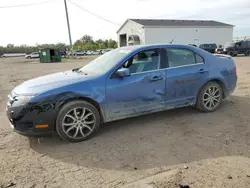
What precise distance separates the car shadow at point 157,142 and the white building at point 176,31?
1416 inches

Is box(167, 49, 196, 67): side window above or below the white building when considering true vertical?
below

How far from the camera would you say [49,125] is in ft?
11.5

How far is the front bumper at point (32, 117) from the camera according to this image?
3.40 m

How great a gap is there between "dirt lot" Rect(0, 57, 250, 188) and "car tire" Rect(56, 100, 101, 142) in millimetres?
157

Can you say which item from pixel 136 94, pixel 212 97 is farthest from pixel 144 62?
pixel 212 97

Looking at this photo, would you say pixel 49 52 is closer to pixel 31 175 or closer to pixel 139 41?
pixel 139 41

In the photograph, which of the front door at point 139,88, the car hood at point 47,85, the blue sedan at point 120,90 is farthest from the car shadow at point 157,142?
the car hood at point 47,85

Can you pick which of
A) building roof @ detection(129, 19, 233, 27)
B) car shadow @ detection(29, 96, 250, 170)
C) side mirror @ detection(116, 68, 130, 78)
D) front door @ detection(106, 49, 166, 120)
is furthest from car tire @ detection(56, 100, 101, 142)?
building roof @ detection(129, 19, 233, 27)

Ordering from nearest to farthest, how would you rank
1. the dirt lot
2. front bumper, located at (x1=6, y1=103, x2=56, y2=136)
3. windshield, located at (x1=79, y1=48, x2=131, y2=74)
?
the dirt lot
front bumper, located at (x1=6, y1=103, x2=56, y2=136)
windshield, located at (x1=79, y1=48, x2=131, y2=74)

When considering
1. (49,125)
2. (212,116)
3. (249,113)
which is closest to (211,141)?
(212,116)

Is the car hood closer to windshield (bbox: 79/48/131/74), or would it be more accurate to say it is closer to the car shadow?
windshield (bbox: 79/48/131/74)

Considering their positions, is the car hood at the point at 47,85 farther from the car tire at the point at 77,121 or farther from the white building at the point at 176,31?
the white building at the point at 176,31

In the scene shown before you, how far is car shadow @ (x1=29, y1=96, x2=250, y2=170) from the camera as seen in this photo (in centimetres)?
311

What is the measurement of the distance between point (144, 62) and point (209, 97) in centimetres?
173
